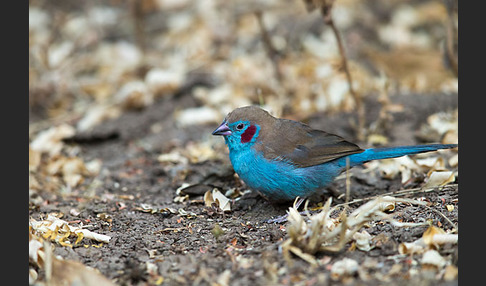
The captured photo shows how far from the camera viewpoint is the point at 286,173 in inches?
A: 171

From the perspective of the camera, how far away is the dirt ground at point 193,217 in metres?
3.15

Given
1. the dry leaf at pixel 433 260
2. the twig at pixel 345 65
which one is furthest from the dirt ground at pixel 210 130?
the twig at pixel 345 65

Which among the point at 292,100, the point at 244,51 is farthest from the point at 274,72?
the point at 244,51

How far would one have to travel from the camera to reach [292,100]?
6379 millimetres

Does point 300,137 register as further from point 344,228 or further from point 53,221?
point 53,221

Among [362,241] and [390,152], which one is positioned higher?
[390,152]

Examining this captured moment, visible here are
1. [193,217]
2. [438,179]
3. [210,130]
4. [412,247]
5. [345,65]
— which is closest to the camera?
[412,247]

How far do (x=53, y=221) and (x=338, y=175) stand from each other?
2046mm

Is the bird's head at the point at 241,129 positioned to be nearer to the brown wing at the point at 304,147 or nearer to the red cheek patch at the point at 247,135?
the red cheek patch at the point at 247,135

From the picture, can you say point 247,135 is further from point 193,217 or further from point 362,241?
point 362,241

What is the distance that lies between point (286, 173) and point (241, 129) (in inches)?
18.7

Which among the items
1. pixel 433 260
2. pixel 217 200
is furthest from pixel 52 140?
pixel 433 260

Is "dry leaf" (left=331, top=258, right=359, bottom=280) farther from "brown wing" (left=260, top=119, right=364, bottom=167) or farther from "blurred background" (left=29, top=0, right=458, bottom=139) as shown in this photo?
"blurred background" (left=29, top=0, right=458, bottom=139)

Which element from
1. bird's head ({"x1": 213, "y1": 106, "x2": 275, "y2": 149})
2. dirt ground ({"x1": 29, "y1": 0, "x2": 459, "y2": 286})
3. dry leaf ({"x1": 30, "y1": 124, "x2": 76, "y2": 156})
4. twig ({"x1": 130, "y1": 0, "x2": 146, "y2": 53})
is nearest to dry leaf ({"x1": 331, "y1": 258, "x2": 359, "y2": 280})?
dirt ground ({"x1": 29, "y1": 0, "x2": 459, "y2": 286})
